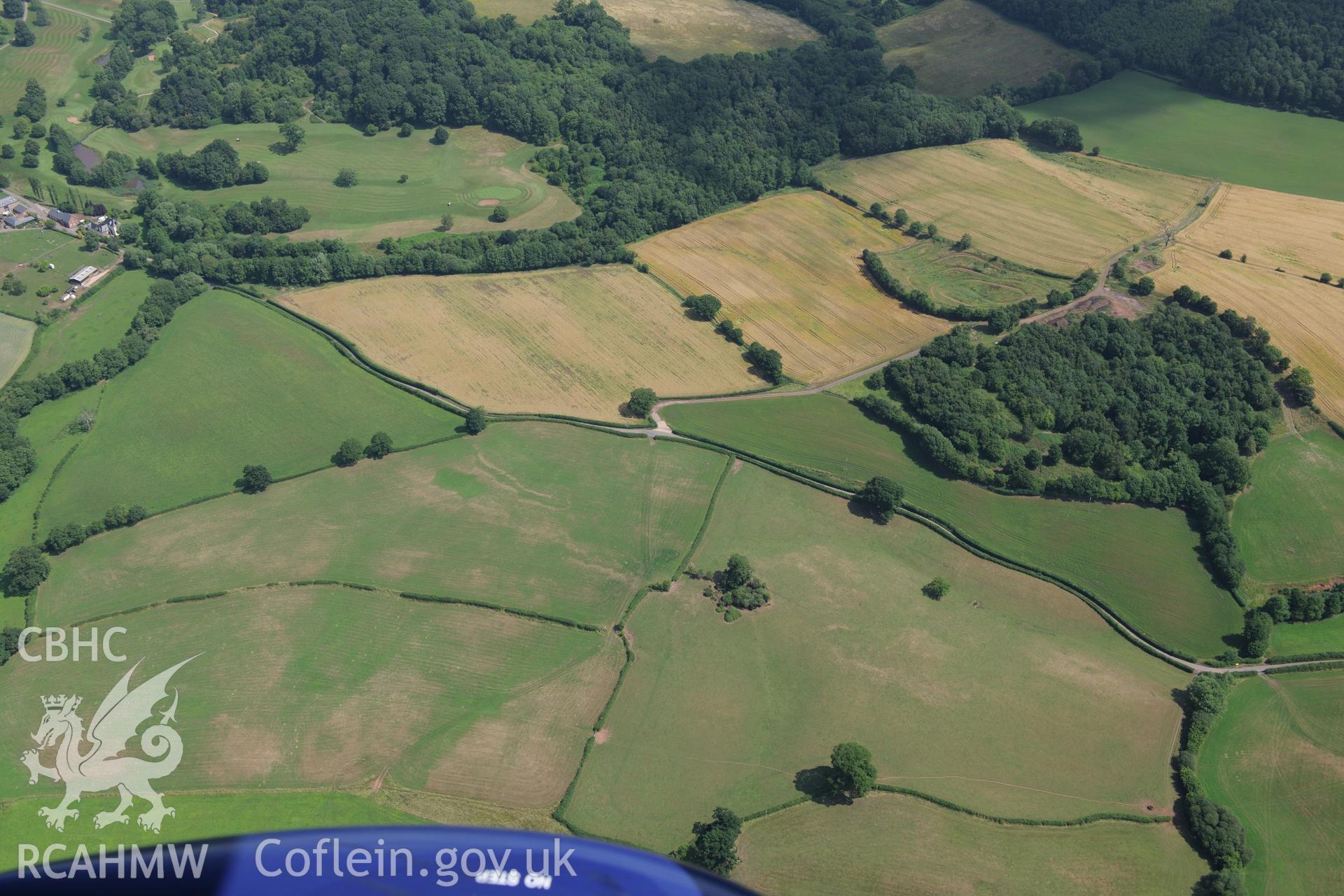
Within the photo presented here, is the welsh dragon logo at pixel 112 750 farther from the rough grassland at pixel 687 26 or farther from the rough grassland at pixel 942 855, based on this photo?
the rough grassland at pixel 687 26

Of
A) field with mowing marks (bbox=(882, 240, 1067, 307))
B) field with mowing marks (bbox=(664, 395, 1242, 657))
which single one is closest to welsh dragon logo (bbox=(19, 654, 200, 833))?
field with mowing marks (bbox=(664, 395, 1242, 657))

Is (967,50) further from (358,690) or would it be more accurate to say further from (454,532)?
(358,690)

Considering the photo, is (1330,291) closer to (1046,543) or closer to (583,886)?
(1046,543)

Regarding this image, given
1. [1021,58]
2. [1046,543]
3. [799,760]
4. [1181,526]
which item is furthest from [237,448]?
[1021,58]

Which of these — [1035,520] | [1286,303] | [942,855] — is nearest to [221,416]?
[942,855]

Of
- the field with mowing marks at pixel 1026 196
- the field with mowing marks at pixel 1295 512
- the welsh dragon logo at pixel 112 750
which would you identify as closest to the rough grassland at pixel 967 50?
the field with mowing marks at pixel 1026 196

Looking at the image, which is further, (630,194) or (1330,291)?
(630,194)
